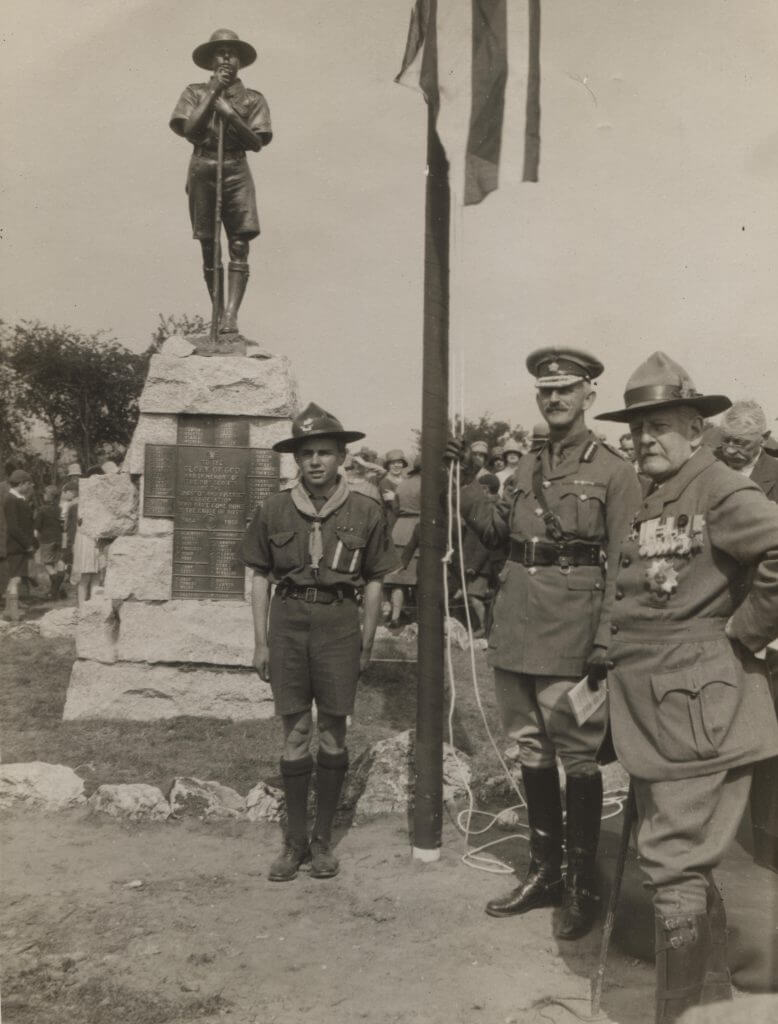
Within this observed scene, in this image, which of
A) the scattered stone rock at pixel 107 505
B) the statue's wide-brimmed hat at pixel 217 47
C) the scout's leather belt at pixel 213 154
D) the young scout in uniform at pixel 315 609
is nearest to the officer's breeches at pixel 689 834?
the young scout in uniform at pixel 315 609

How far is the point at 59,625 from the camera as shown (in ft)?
33.1

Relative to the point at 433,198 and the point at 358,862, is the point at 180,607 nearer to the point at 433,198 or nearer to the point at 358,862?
the point at 358,862

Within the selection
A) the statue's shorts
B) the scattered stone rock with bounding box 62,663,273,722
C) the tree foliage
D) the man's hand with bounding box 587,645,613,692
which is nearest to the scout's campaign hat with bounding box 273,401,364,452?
the man's hand with bounding box 587,645,613,692

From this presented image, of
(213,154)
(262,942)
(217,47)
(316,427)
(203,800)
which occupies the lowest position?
(262,942)

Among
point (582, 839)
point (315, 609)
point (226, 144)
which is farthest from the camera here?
point (226, 144)

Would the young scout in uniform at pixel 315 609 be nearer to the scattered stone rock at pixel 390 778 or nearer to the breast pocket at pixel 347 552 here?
the breast pocket at pixel 347 552

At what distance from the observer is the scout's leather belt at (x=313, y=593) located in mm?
4344

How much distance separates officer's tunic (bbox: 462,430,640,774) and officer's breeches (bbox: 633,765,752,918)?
0.92 metres

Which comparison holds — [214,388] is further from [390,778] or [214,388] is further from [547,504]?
[547,504]

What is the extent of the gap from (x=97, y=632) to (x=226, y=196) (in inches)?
136

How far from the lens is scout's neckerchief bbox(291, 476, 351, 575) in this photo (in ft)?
14.4

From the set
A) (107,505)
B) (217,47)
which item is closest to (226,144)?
(217,47)

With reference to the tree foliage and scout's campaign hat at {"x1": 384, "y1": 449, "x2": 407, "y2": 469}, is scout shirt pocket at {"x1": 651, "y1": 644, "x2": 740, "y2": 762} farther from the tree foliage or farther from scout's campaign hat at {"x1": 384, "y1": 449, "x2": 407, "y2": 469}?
the tree foliage

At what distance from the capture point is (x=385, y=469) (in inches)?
526
